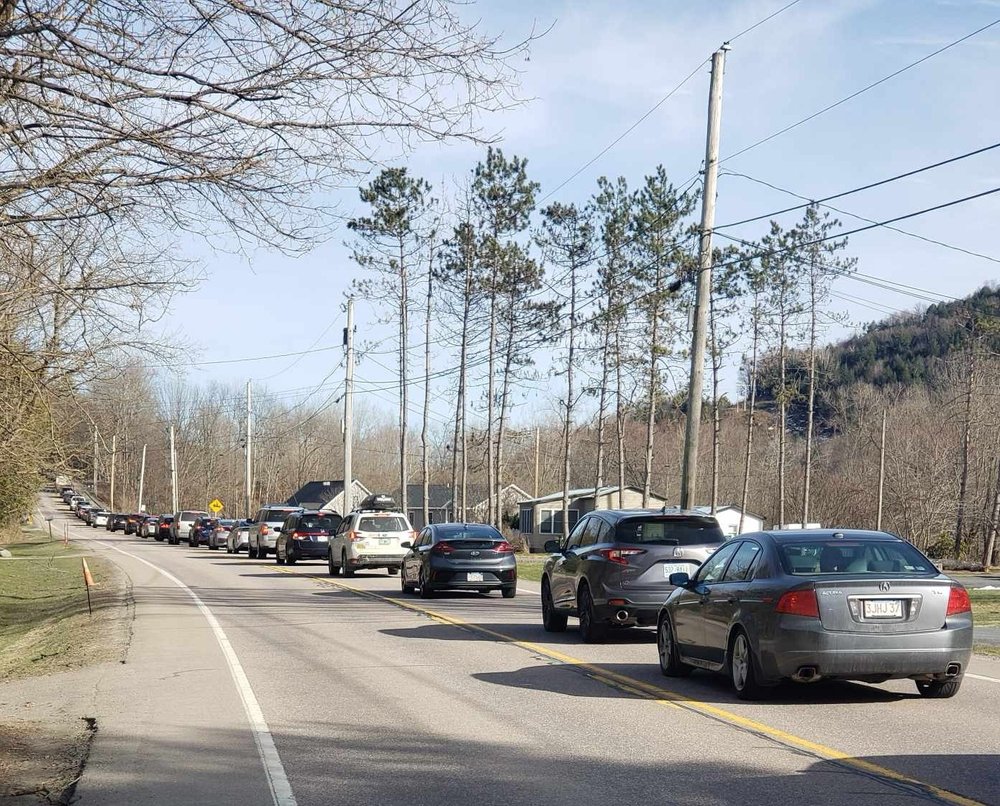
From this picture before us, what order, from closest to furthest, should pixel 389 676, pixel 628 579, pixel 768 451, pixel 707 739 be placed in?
pixel 707 739, pixel 389 676, pixel 628 579, pixel 768 451

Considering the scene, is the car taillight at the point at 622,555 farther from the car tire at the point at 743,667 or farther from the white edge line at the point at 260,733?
the white edge line at the point at 260,733

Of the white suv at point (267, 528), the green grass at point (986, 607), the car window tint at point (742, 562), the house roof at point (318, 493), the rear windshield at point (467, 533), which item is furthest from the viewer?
the house roof at point (318, 493)

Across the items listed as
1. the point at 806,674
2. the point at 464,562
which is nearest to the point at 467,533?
the point at 464,562

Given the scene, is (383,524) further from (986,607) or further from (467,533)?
(986,607)

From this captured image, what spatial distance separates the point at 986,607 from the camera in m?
24.5

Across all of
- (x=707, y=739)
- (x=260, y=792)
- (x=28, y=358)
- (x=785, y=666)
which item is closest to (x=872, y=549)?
(x=785, y=666)

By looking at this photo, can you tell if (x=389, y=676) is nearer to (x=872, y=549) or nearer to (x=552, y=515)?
(x=872, y=549)

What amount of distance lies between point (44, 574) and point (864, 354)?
8485 cm

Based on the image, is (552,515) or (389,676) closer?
(389,676)

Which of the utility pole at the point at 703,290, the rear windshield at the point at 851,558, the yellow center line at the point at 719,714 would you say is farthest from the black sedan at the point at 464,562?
the rear windshield at the point at 851,558

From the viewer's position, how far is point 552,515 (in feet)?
270

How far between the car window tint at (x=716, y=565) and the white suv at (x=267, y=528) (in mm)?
36330

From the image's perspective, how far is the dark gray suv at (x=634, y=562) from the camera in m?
15.8

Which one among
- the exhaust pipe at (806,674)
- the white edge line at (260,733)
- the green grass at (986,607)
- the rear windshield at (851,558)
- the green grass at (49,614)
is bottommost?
the green grass at (49,614)
